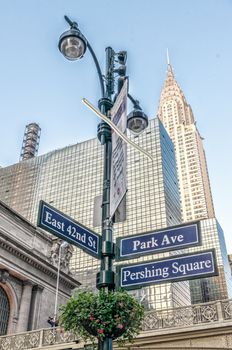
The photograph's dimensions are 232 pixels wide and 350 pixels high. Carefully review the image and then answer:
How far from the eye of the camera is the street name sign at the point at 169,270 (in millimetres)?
7648

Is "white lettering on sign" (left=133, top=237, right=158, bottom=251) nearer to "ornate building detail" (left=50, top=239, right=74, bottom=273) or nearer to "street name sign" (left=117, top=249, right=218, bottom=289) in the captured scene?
"street name sign" (left=117, top=249, right=218, bottom=289)

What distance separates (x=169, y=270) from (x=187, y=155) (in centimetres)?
15311

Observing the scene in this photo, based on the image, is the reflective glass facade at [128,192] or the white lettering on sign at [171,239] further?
the reflective glass facade at [128,192]

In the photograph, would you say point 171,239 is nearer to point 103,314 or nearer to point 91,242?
point 91,242

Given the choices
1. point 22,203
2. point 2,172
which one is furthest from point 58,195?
point 2,172

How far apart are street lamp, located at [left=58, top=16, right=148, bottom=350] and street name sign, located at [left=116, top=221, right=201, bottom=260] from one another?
39 centimetres

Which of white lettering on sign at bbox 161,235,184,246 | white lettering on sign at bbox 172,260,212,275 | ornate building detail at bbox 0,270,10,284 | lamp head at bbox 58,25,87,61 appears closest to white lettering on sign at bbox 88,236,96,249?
white lettering on sign at bbox 161,235,184,246

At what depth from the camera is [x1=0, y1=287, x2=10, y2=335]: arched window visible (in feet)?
80.6

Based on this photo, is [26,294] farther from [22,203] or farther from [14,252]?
[22,203]

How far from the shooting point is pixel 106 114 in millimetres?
8750

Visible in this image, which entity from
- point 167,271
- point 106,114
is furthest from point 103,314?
point 106,114

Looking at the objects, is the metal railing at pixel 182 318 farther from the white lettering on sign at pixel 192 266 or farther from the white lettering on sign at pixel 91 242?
the white lettering on sign at pixel 192 266

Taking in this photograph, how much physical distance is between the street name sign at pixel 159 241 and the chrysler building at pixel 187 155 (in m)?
134

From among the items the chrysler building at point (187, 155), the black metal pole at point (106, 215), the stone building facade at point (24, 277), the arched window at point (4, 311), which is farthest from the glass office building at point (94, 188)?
the black metal pole at point (106, 215)
